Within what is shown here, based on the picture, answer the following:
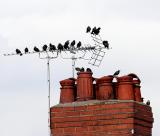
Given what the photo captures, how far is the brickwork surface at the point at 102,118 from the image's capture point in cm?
1311

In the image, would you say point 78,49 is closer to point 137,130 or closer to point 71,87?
point 71,87

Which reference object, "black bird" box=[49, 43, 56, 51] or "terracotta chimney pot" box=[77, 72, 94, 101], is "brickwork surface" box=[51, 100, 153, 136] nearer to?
"terracotta chimney pot" box=[77, 72, 94, 101]

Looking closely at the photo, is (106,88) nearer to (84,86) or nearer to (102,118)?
(84,86)

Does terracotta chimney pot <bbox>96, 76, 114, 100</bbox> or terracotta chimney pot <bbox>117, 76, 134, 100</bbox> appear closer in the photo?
terracotta chimney pot <bbox>117, 76, 134, 100</bbox>

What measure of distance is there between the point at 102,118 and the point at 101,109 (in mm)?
211

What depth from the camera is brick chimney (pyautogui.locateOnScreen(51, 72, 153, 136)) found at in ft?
43.1

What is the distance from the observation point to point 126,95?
13727 mm

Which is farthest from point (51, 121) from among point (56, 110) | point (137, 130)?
point (137, 130)

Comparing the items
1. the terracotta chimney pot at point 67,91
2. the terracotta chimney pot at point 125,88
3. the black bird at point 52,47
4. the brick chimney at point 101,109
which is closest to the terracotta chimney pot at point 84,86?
the brick chimney at point 101,109

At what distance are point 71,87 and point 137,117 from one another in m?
1.93

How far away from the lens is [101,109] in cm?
1341

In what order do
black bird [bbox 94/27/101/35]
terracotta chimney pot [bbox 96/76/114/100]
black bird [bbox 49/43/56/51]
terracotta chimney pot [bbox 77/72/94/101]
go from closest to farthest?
terracotta chimney pot [bbox 96/76/114/100]
terracotta chimney pot [bbox 77/72/94/101]
black bird [bbox 94/27/101/35]
black bird [bbox 49/43/56/51]

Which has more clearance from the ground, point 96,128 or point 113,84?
point 113,84

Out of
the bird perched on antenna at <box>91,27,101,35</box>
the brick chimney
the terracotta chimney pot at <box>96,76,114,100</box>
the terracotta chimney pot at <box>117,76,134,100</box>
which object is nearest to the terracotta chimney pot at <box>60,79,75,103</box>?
the brick chimney
